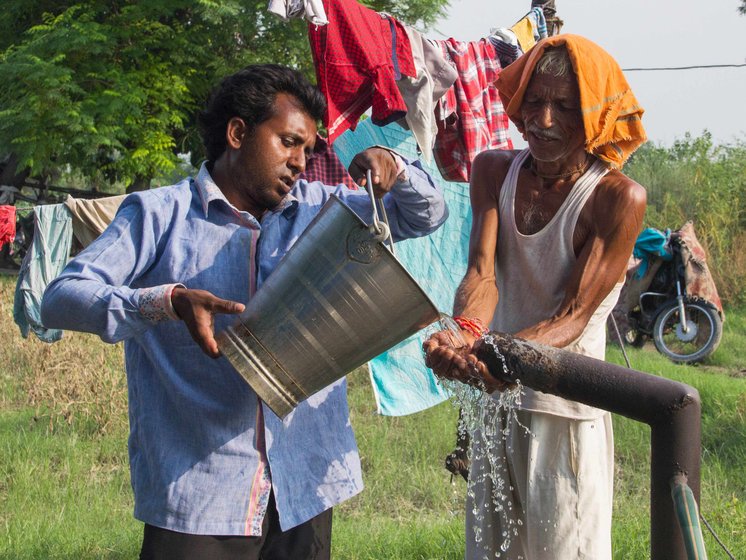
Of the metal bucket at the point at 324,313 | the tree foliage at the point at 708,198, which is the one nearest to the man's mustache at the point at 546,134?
the metal bucket at the point at 324,313

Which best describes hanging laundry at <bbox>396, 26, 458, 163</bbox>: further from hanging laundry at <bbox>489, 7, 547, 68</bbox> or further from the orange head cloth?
the orange head cloth

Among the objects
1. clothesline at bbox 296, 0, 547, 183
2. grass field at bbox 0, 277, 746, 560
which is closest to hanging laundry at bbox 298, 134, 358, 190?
clothesline at bbox 296, 0, 547, 183

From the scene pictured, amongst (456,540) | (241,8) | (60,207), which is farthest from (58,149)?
(456,540)

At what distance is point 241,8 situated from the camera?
1127 cm

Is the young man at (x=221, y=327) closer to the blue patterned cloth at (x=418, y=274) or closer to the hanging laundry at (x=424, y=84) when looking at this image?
the hanging laundry at (x=424, y=84)

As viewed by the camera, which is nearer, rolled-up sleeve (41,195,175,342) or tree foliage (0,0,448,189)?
rolled-up sleeve (41,195,175,342)

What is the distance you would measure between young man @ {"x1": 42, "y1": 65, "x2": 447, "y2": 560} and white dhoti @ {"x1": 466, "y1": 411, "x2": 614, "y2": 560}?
0.46 m

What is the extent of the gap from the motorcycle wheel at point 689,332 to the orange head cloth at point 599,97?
236 inches

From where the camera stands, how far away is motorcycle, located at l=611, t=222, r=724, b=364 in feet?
25.7

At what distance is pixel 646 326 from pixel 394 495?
4741 millimetres

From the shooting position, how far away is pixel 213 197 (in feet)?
6.53

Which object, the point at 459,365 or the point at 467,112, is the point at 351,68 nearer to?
the point at 467,112

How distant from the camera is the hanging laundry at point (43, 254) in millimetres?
6730

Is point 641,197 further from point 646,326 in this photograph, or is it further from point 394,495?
point 646,326
